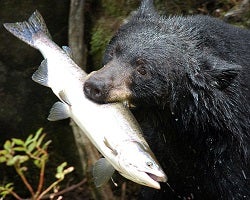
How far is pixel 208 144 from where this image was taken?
13.7 ft

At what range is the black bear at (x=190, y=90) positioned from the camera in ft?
12.6

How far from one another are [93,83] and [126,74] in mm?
277

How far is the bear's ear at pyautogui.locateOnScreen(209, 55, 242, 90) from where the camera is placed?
12.4 ft

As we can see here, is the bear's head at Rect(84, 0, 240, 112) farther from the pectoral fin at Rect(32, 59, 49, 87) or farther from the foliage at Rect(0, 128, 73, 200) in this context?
the foliage at Rect(0, 128, 73, 200)

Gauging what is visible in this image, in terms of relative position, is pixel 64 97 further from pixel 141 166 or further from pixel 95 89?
pixel 141 166

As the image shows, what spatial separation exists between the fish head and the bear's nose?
0.36 m

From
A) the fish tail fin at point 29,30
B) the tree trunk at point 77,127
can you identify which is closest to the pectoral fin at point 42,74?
the fish tail fin at point 29,30

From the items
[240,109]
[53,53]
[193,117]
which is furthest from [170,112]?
[53,53]

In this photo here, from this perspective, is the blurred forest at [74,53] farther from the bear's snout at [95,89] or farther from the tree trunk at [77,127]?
the bear's snout at [95,89]

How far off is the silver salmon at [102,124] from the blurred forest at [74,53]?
1.62 meters

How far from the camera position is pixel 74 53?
5.71 metres

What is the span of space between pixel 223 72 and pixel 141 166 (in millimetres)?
893

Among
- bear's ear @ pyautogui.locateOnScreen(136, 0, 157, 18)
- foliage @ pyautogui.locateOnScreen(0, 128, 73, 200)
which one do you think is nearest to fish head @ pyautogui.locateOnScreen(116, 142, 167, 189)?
foliage @ pyautogui.locateOnScreen(0, 128, 73, 200)

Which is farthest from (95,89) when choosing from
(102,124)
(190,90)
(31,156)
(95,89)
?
(31,156)
